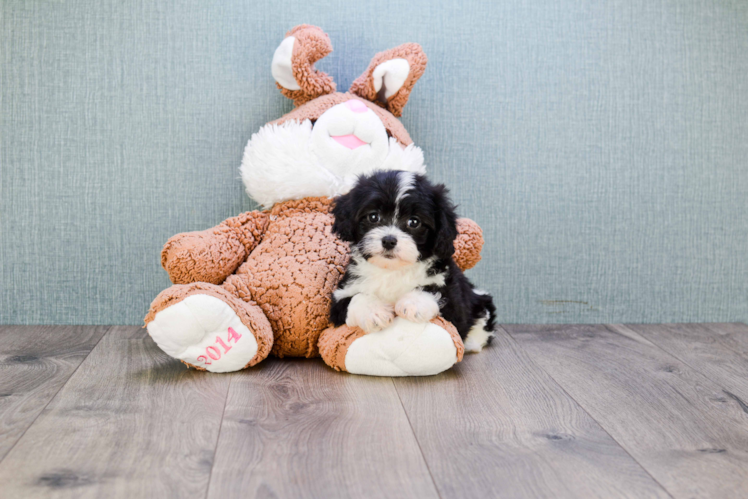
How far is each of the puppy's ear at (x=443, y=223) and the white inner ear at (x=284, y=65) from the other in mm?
669

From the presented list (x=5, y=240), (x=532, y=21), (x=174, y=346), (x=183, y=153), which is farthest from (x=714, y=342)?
(x=5, y=240)

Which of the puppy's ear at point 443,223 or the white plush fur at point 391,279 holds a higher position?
the puppy's ear at point 443,223

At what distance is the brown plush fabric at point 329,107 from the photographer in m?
1.85

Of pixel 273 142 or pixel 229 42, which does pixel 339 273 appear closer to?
pixel 273 142

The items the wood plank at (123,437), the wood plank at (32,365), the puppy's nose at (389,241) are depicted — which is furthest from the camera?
the puppy's nose at (389,241)

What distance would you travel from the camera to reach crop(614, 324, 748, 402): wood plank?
1604 mm

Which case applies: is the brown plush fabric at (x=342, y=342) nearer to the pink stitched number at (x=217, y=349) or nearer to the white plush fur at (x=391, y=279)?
the white plush fur at (x=391, y=279)

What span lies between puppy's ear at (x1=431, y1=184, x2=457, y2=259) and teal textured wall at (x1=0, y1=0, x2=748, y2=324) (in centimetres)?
67

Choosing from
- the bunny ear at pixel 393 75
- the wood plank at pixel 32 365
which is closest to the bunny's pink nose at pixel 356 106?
the bunny ear at pixel 393 75

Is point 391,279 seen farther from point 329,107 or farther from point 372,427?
point 329,107

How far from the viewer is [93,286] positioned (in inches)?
81.7

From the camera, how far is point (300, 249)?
69.2 inches

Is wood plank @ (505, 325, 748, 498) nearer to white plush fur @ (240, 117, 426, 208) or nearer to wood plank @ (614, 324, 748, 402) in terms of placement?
wood plank @ (614, 324, 748, 402)

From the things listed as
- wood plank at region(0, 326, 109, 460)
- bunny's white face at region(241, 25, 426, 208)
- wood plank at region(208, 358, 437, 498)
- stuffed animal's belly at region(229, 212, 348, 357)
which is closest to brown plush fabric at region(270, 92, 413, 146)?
bunny's white face at region(241, 25, 426, 208)
